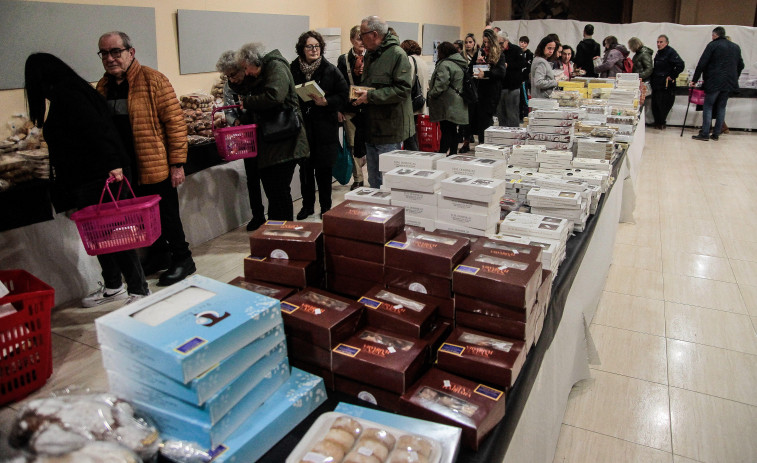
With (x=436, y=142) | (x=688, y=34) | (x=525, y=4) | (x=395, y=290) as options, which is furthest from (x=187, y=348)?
(x=525, y=4)

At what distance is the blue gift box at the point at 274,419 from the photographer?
3.78 feet

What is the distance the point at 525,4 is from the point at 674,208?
42.6 feet

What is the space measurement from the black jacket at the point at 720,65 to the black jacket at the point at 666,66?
1029 millimetres

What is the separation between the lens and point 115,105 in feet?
10.4

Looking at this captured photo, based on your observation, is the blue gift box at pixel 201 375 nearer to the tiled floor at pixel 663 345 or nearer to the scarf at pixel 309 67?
the tiled floor at pixel 663 345

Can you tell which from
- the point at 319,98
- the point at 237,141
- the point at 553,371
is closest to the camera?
the point at 553,371

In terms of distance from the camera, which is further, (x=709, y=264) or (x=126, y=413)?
(x=709, y=264)

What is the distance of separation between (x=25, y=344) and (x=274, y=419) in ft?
5.98

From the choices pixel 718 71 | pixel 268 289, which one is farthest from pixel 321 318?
pixel 718 71

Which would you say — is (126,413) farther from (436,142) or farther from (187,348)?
(436,142)

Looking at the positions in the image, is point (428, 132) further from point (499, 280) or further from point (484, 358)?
point (484, 358)

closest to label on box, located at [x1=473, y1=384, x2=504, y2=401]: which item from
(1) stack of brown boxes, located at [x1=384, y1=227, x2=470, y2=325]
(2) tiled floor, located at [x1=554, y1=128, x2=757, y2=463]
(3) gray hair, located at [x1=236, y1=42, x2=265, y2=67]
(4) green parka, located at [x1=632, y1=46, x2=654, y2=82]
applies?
(1) stack of brown boxes, located at [x1=384, y1=227, x2=470, y2=325]

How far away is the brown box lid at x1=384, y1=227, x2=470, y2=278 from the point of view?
1591 mm

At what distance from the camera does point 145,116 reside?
318cm
